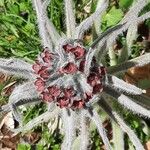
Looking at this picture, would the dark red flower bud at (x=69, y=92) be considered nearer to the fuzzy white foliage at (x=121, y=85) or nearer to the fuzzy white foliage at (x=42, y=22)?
the fuzzy white foliage at (x=121, y=85)

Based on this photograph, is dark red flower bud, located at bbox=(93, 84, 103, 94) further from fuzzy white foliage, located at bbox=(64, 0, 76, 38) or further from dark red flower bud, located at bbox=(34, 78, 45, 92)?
fuzzy white foliage, located at bbox=(64, 0, 76, 38)

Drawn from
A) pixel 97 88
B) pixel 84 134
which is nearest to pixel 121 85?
pixel 97 88

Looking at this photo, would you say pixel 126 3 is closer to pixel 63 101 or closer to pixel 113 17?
pixel 113 17

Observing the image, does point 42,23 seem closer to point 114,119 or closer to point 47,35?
point 47,35

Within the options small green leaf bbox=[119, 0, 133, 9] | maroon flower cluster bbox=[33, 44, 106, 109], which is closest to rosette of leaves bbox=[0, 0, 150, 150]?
maroon flower cluster bbox=[33, 44, 106, 109]


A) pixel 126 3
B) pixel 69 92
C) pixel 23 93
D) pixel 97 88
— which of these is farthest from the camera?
pixel 126 3
